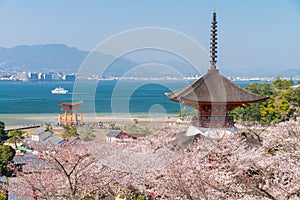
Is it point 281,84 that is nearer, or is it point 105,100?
point 281,84

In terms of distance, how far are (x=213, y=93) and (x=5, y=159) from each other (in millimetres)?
11126

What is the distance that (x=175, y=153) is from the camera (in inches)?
343

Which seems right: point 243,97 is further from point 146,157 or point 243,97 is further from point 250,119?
point 250,119

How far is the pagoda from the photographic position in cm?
979

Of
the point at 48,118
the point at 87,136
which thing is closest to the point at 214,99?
the point at 87,136

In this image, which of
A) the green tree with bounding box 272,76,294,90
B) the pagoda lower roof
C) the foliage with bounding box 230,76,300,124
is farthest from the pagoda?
the green tree with bounding box 272,76,294,90

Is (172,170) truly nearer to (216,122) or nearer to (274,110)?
(216,122)

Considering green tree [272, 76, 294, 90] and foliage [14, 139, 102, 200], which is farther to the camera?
green tree [272, 76, 294, 90]

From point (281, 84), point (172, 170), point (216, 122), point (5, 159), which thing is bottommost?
point (5, 159)

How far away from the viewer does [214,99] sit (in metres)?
9.77

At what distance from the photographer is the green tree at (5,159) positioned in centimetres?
1490

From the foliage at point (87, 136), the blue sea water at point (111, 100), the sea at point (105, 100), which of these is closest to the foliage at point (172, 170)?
the sea at point (105, 100)

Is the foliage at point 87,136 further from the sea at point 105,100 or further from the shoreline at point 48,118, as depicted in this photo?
the shoreline at point 48,118

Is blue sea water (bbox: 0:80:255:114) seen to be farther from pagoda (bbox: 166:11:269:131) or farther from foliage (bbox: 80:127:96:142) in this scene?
foliage (bbox: 80:127:96:142)
